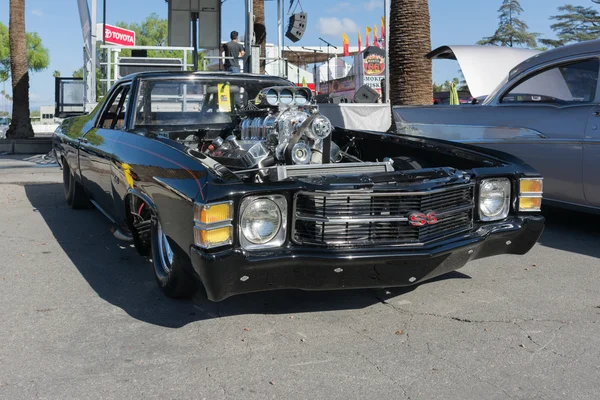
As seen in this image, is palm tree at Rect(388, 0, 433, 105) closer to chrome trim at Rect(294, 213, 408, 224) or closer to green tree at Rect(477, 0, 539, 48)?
chrome trim at Rect(294, 213, 408, 224)

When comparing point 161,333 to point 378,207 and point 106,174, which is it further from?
point 106,174

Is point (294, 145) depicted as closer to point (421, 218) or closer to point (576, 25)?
point (421, 218)

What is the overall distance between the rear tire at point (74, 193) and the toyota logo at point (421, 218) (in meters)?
4.33

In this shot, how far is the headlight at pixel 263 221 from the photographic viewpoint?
10.2 feet

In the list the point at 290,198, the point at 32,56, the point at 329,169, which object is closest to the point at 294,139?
the point at 329,169

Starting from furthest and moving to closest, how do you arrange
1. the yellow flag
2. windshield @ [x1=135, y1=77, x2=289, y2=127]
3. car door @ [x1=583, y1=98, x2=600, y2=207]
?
the yellow flag
car door @ [x1=583, y1=98, x2=600, y2=207]
windshield @ [x1=135, y1=77, x2=289, y2=127]

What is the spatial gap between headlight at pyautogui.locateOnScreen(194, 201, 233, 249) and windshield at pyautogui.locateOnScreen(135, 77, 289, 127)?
6.46ft

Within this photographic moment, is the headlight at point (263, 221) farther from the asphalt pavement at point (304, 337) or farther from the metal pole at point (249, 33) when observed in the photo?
the metal pole at point (249, 33)

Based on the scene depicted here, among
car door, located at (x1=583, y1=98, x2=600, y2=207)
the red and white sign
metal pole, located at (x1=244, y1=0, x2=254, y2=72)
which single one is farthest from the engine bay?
the red and white sign

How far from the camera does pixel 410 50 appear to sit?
32.0ft

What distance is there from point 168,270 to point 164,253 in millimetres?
120

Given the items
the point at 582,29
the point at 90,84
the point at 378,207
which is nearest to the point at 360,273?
the point at 378,207

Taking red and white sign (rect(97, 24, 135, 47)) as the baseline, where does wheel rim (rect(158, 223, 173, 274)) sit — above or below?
below

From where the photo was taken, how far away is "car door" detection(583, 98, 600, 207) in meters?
5.08
